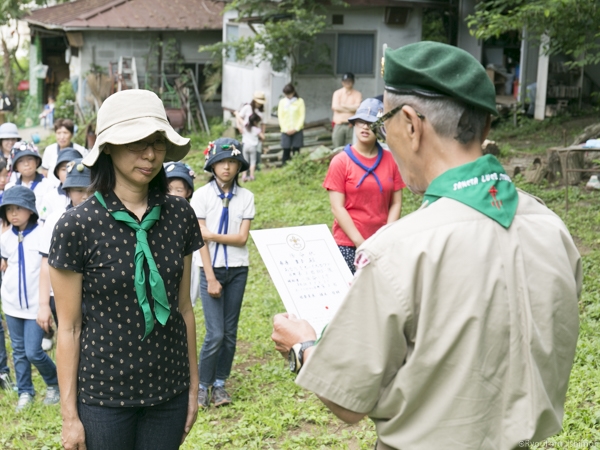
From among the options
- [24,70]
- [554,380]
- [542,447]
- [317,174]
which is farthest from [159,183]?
[24,70]

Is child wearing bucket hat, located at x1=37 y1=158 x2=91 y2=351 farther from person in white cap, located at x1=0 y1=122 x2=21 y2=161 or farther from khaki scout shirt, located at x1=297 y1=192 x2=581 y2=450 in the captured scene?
person in white cap, located at x1=0 y1=122 x2=21 y2=161

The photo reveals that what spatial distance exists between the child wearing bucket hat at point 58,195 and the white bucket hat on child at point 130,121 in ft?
12.3

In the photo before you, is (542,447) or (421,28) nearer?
(542,447)

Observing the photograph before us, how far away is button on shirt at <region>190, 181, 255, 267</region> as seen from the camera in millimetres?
5809

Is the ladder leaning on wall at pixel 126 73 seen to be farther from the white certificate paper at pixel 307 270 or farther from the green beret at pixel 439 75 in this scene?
the green beret at pixel 439 75

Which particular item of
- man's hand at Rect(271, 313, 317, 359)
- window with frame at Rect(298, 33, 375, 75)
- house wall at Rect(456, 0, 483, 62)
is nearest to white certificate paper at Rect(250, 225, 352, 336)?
man's hand at Rect(271, 313, 317, 359)

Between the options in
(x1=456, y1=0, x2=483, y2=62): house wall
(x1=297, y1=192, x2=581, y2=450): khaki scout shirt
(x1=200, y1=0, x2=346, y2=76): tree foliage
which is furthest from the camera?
(x1=456, y1=0, x2=483, y2=62): house wall

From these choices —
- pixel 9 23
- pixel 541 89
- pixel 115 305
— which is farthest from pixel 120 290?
pixel 9 23

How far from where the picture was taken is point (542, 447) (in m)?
4.60

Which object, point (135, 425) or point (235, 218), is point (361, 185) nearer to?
point (235, 218)

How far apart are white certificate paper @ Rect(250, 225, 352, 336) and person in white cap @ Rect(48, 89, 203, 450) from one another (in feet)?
1.46

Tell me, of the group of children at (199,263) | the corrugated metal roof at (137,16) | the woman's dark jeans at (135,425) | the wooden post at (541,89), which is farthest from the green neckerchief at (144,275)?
the corrugated metal roof at (137,16)

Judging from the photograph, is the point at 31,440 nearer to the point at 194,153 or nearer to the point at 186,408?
the point at 186,408

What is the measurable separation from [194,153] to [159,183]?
54.5 ft
